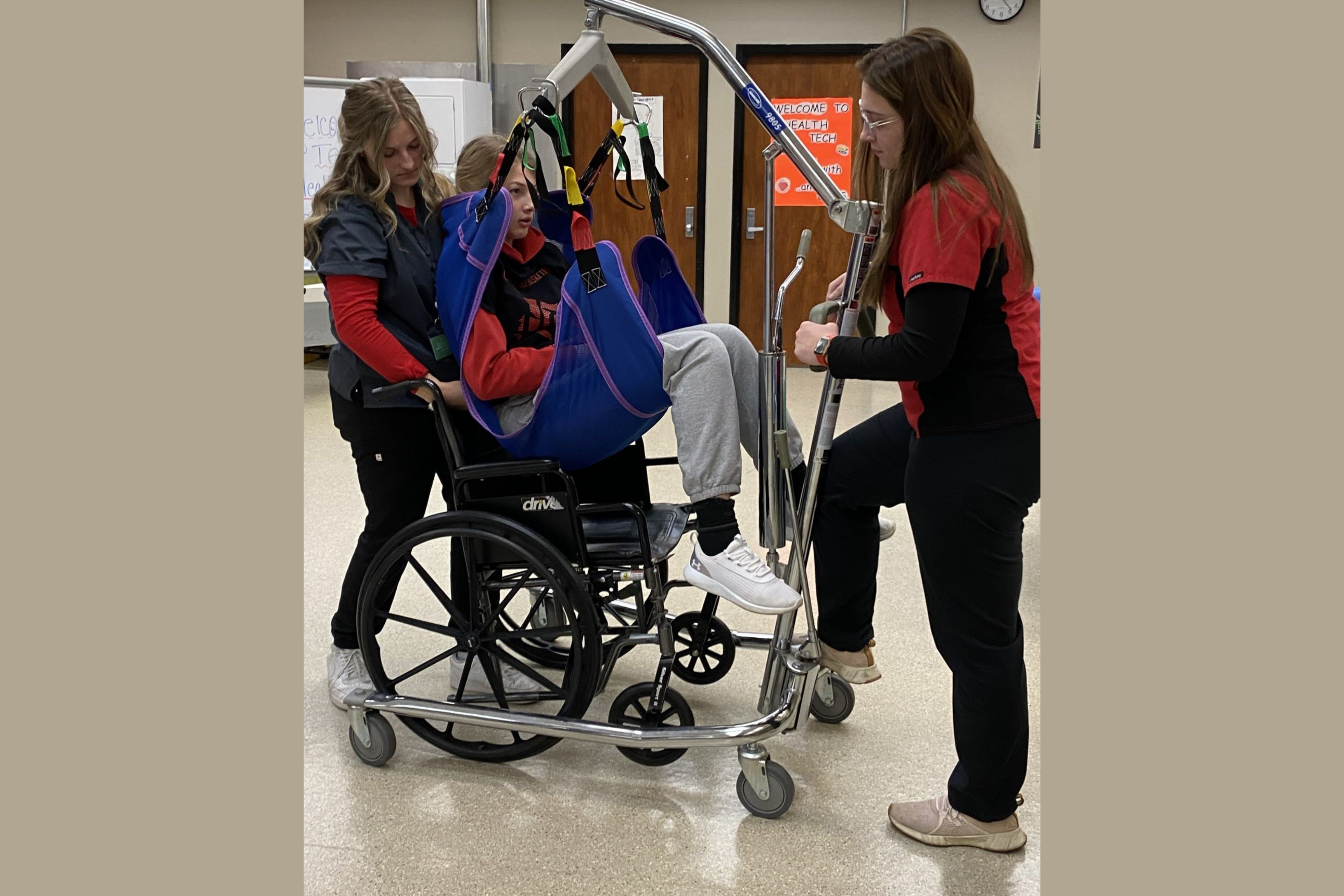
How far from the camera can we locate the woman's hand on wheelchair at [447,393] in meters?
2.04

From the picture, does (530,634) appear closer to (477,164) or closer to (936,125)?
(477,164)

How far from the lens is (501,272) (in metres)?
2.10

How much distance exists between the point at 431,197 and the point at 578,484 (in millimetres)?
681

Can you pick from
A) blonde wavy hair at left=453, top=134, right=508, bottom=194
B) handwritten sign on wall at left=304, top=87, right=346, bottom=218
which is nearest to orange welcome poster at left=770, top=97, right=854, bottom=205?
handwritten sign on wall at left=304, top=87, right=346, bottom=218

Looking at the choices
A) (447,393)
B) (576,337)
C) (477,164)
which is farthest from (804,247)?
(477,164)

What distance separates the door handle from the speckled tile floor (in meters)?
4.78

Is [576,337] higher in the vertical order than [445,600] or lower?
higher

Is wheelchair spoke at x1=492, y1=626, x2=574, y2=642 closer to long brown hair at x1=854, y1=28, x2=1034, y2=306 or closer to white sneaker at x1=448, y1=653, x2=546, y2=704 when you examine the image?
white sneaker at x1=448, y1=653, x2=546, y2=704

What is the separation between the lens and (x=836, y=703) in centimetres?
236

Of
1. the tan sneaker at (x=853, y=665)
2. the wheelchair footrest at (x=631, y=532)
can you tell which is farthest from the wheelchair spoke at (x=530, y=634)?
the tan sneaker at (x=853, y=665)

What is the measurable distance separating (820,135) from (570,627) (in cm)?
555

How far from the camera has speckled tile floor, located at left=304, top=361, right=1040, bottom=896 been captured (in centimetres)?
184

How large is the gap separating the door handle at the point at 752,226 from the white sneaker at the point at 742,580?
543cm

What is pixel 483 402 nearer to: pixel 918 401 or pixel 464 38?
pixel 918 401
